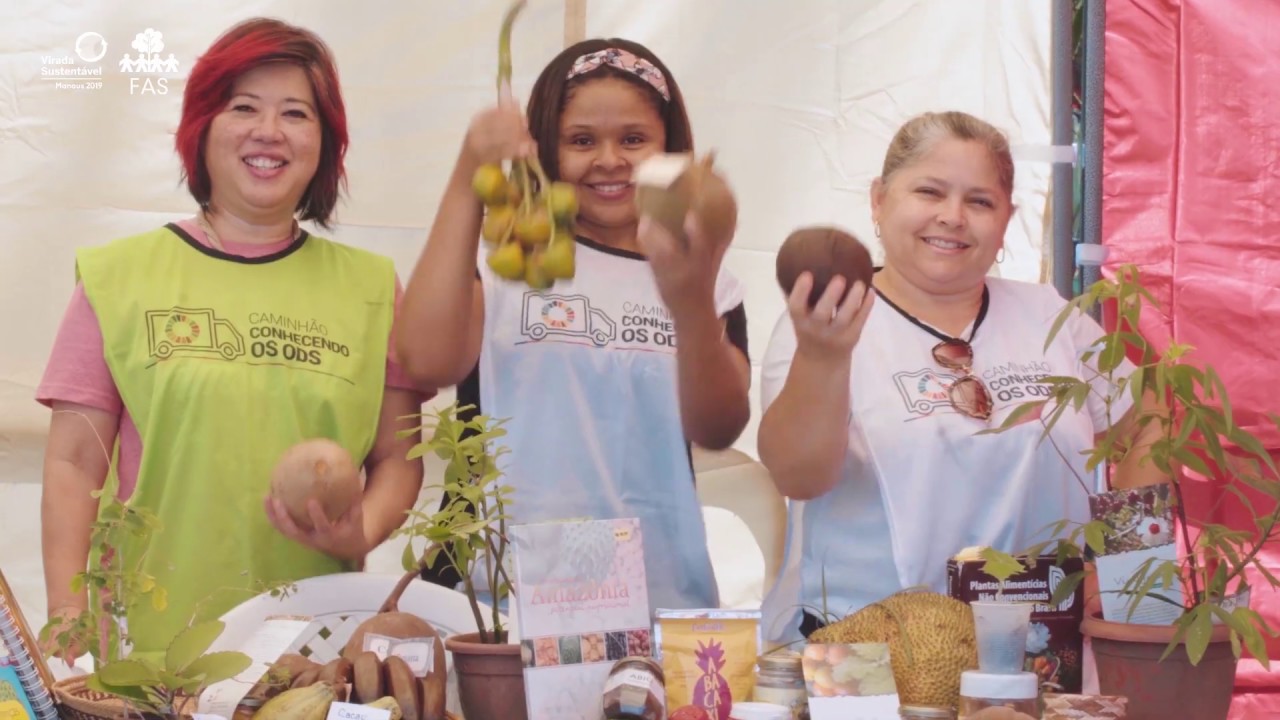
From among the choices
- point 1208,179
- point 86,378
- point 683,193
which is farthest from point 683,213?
point 1208,179

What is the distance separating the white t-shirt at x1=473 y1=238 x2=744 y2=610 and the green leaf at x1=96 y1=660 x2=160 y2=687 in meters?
0.65

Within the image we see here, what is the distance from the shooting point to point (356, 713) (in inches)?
43.9

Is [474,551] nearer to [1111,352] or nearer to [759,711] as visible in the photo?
[759,711]

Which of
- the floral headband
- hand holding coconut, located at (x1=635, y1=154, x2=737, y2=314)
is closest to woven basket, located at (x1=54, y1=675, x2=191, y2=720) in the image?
hand holding coconut, located at (x1=635, y1=154, x2=737, y2=314)

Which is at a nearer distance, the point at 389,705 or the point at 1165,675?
the point at 389,705

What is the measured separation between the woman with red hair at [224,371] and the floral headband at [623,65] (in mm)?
364

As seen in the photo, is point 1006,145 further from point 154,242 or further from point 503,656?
point 154,242

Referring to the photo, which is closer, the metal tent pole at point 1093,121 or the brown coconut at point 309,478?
the brown coconut at point 309,478

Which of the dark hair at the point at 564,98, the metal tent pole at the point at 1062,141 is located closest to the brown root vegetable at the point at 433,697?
the dark hair at the point at 564,98

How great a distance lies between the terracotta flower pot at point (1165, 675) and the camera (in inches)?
49.0

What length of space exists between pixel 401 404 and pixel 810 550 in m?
0.59

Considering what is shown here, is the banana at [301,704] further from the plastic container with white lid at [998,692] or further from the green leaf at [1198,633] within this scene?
the green leaf at [1198,633]

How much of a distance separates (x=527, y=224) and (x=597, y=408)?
406 millimetres

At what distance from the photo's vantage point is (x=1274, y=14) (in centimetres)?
217
